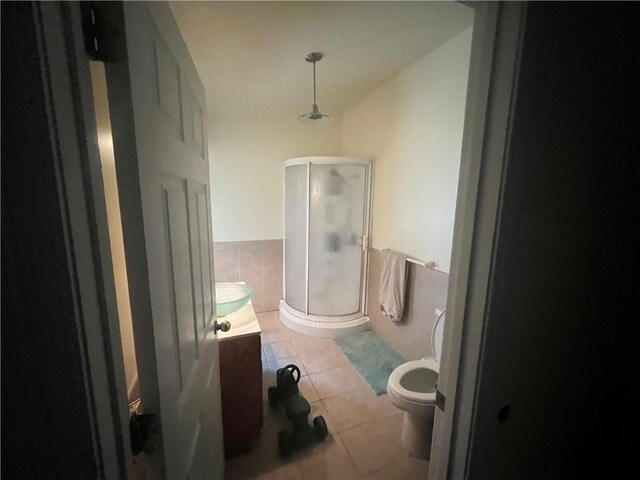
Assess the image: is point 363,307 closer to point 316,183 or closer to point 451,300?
point 316,183

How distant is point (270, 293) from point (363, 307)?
1.13 meters

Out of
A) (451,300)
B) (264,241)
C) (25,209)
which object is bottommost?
(264,241)

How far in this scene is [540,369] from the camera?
722 millimetres

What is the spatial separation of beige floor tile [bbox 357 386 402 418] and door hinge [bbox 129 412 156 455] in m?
1.59

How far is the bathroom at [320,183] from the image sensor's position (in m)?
1.37

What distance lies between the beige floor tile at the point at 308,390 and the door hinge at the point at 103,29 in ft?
6.63

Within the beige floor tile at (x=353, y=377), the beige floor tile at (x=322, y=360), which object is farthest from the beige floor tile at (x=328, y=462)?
the beige floor tile at (x=322, y=360)

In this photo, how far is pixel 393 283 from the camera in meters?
2.18

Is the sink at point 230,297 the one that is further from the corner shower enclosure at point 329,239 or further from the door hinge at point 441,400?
the corner shower enclosure at point 329,239

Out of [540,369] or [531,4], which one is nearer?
[531,4]

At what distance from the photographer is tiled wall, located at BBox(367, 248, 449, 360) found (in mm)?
1859

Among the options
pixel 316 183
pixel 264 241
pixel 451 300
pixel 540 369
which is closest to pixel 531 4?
pixel 451 300

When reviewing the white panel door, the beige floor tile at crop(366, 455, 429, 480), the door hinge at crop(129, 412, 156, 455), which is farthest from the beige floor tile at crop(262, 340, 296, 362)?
the door hinge at crop(129, 412, 156, 455)

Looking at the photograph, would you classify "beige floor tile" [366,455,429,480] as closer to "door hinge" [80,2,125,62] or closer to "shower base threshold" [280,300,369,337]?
"shower base threshold" [280,300,369,337]
